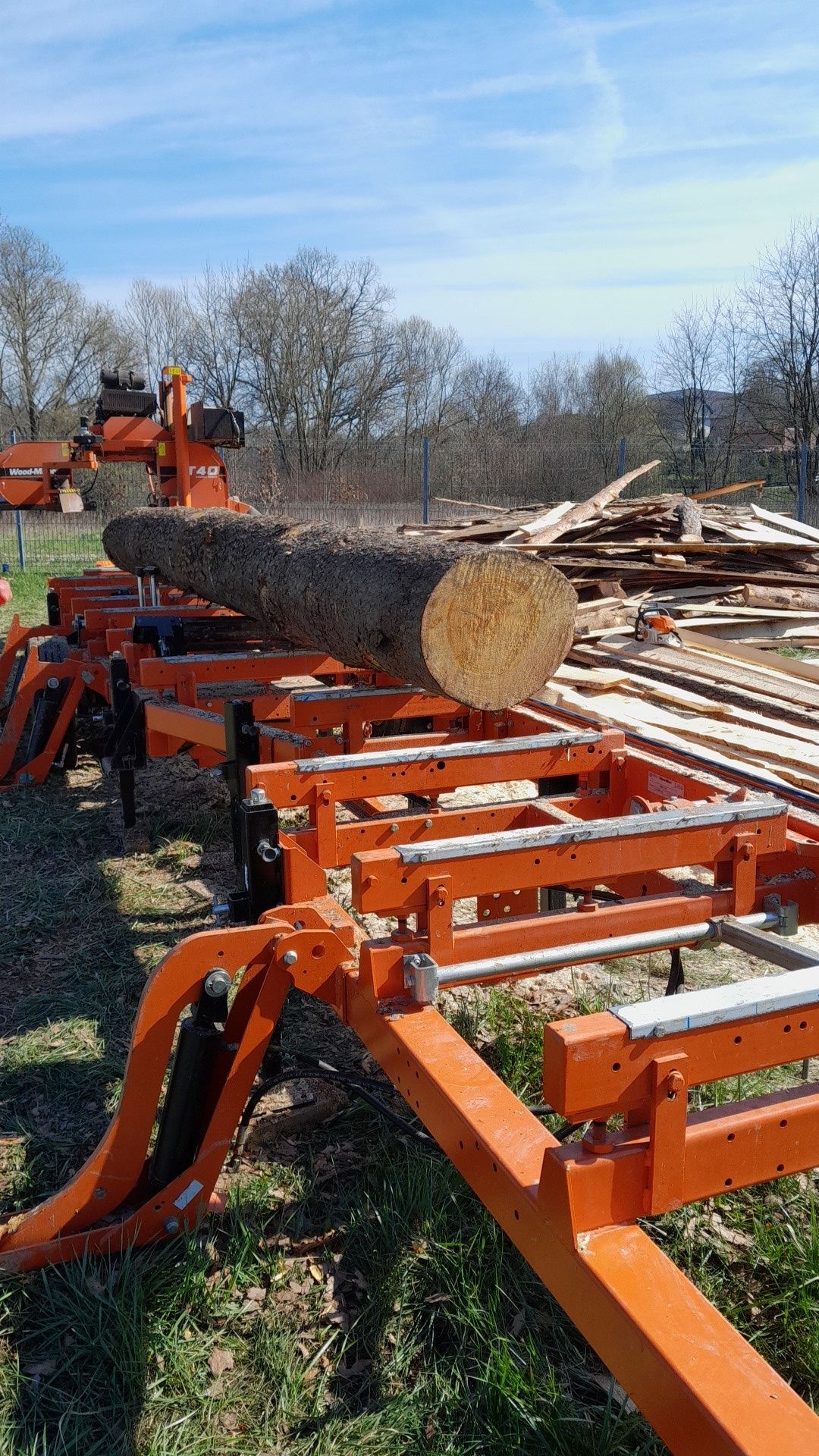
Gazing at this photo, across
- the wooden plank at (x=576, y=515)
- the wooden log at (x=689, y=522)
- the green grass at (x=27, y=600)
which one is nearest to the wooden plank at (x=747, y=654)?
the wooden log at (x=689, y=522)

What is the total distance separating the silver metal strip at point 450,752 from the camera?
3160mm

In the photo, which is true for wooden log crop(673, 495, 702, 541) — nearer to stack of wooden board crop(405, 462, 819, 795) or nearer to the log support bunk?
stack of wooden board crop(405, 462, 819, 795)

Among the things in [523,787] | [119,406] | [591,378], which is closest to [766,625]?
[523,787]

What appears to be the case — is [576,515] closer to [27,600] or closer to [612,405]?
[27,600]

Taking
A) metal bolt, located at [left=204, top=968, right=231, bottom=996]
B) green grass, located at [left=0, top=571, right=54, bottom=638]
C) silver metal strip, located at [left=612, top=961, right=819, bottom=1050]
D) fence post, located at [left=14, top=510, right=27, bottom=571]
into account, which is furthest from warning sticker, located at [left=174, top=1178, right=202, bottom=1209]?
fence post, located at [left=14, top=510, right=27, bottom=571]

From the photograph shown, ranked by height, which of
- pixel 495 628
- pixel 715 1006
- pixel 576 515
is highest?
pixel 576 515

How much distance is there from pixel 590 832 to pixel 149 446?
6.43 metres

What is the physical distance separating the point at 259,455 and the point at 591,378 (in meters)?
15.5

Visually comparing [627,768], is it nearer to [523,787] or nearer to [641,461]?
[523,787]

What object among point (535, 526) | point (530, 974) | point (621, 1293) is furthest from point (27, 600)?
point (621, 1293)

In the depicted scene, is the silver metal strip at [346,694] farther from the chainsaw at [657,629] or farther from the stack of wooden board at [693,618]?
the chainsaw at [657,629]

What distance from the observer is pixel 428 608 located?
3291mm

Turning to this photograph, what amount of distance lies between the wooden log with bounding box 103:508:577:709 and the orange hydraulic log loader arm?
3.38 metres

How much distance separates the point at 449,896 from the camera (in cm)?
238
